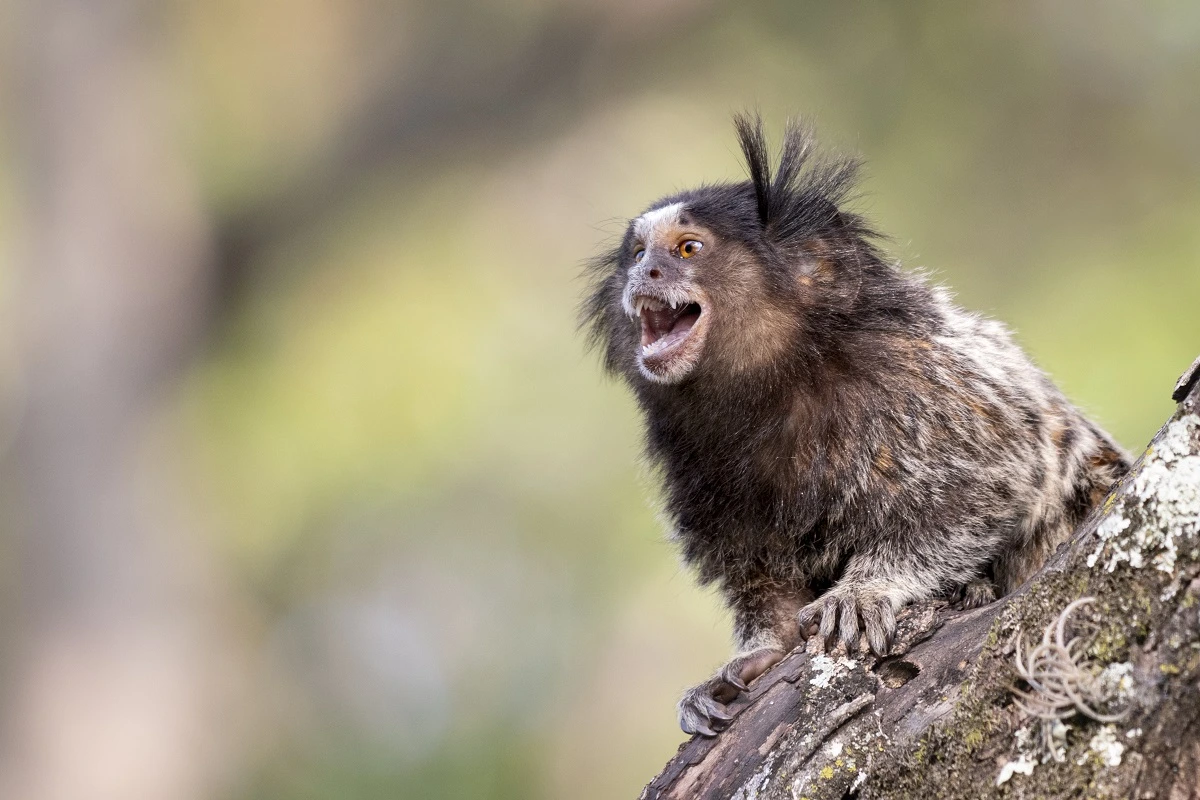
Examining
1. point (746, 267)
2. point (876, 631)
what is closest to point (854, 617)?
point (876, 631)

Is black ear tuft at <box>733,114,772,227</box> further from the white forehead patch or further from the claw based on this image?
the claw

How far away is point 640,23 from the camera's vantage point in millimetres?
9008

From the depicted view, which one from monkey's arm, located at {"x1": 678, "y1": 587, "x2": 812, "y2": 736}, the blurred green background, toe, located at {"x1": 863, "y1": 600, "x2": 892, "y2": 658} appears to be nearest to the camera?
toe, located at {"x1": 863, "y1": 600, "x2": 892, "y2": 658}

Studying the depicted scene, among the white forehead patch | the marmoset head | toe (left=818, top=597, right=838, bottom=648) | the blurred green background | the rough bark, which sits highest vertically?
the blurred green background

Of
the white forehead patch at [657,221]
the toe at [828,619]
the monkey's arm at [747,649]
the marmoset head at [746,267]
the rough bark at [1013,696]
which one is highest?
the white forehead patch at [657,221]

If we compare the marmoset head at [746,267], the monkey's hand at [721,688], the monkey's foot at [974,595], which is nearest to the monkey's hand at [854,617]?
the monkey's hand at [721,688]

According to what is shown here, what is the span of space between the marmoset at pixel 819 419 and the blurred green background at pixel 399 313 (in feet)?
13.9

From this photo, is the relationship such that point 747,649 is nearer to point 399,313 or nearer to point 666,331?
point 666,331

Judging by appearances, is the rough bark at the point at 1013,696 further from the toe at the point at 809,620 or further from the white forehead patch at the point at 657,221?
the white forehead patch at the point at 657,221

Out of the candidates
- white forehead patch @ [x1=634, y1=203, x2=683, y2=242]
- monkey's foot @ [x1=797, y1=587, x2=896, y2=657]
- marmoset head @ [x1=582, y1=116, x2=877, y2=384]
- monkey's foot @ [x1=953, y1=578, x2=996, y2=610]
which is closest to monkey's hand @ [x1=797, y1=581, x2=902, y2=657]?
monkey's foot @ [x1=797, y1=587, x2=896, y2=657]

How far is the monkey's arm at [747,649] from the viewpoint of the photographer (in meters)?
3.03

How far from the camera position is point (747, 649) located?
3674 mm

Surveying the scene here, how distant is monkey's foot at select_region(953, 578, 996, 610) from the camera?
3.36 metres

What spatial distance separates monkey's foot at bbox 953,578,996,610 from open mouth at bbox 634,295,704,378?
1.02m
